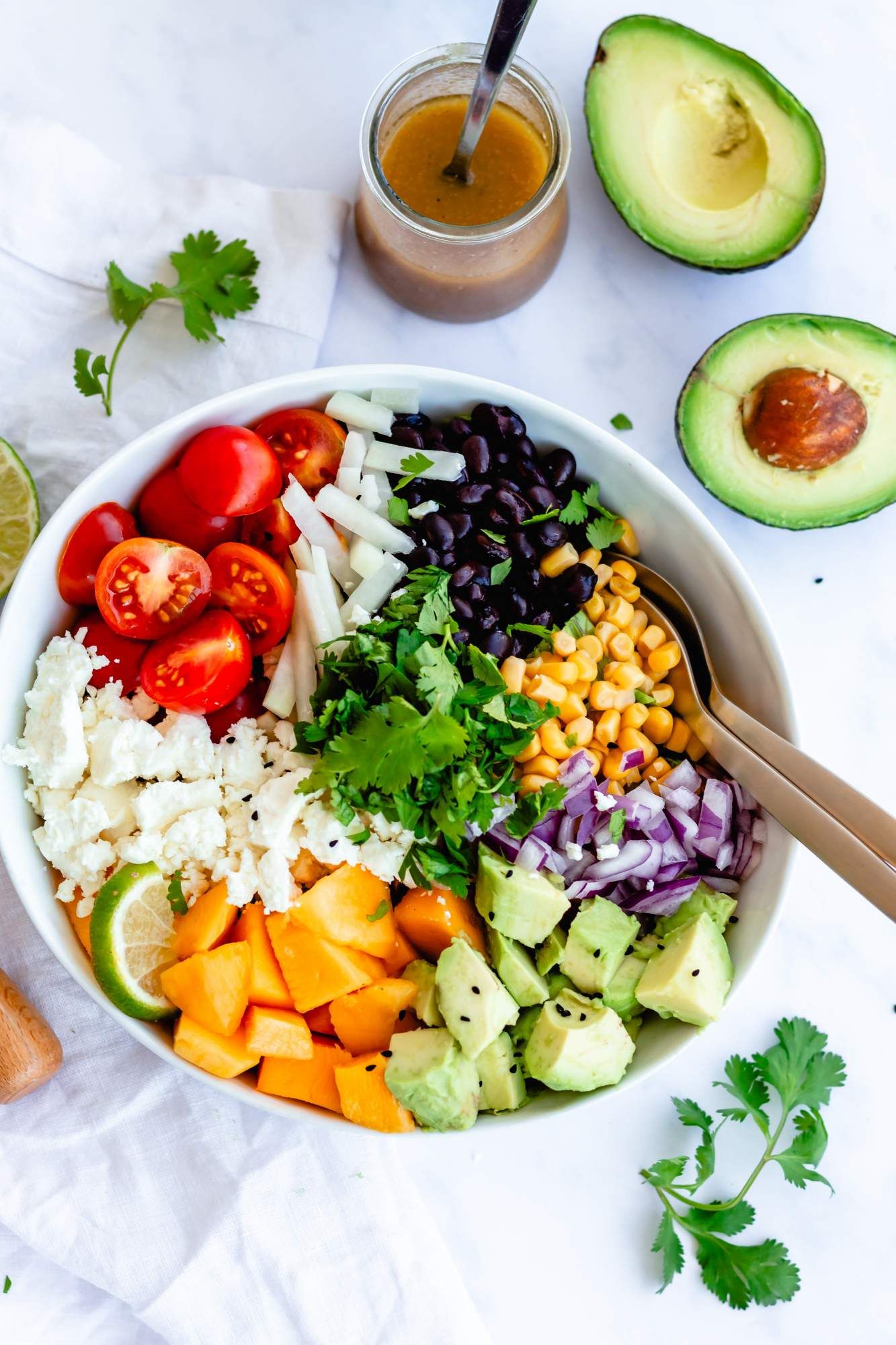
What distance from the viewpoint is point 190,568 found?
2.26m

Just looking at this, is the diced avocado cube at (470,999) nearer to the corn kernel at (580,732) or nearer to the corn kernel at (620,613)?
the corn kernel at (580,732)

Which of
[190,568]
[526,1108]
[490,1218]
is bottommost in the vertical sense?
[490,1218]

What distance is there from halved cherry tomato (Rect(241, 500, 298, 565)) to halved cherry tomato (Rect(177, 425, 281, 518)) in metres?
0.06

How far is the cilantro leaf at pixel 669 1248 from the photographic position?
2.55m

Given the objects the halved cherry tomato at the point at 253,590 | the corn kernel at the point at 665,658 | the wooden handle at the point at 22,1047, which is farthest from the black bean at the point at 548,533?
the wooden handle at the point at 22,1047

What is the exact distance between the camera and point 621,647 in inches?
94.6

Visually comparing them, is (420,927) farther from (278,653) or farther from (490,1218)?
(490,1218)

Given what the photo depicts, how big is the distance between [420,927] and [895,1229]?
5.09 ft

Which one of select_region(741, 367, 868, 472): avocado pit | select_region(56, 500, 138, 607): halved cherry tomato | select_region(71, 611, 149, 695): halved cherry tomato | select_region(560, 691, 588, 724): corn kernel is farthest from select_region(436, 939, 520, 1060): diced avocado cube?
select_region(741, 367, 868, 472): avocado pit

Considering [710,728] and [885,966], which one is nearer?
[710,728]

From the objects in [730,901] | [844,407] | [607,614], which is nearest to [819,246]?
[844,407]

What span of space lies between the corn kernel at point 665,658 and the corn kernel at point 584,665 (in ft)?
0.49

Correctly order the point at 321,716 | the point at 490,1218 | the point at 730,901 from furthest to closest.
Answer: the point at 490,1218
the point at 730,901
the point at 321,716

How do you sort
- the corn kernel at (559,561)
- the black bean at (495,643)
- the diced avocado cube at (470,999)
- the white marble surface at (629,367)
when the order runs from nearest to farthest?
the diced avocado cube at (470,999), the black bean at (495,643), the corn kernel at (559,561), the white marble surface at (629,367)
